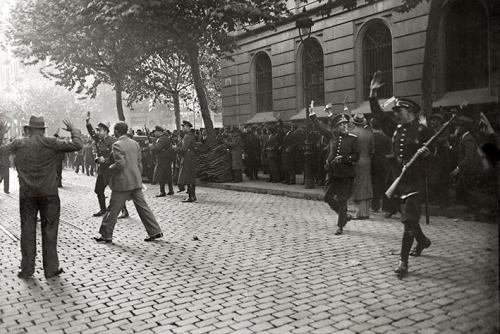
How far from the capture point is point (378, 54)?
18.6 m

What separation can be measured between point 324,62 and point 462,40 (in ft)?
19.8

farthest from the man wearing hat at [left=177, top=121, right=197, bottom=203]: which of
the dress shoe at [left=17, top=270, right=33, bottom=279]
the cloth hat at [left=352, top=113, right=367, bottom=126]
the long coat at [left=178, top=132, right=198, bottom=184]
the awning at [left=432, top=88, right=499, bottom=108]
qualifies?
the awning at [left=432, top=88, right=499, bottom=108]

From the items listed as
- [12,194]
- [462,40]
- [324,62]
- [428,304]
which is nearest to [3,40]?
[12,194]

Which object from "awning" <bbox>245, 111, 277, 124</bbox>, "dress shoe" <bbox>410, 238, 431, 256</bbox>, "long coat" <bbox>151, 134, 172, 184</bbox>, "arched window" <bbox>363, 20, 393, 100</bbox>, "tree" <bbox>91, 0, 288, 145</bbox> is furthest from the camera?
"awning" <bbox>245, 111, 277, 124</bbox>

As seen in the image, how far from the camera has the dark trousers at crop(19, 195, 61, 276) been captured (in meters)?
6.42

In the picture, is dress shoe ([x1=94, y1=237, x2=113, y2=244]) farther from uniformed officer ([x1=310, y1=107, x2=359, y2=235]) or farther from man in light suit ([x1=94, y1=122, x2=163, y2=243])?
uniformed officer ([x1=310, y1=107, x2=359, y2=235])

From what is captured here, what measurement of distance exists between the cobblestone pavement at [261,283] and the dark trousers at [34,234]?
198mm

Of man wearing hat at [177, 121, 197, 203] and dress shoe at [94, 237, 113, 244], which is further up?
man wearing hat at [177, 121, 197, 203]

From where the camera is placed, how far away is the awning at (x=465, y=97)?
14830 millimetres

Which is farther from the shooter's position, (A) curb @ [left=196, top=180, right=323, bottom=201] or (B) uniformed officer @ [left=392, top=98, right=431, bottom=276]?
(A) curb @ [left=196, top=180, right=323, bottom=201]

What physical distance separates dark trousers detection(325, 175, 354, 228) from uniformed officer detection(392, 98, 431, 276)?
198 centimetres

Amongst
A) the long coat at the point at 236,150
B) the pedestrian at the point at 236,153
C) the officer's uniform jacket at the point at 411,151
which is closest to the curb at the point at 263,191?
the pedestrian at the point at 236,153

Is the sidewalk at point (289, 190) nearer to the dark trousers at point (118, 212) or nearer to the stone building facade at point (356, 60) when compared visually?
the stone building facade at point (356, 60)

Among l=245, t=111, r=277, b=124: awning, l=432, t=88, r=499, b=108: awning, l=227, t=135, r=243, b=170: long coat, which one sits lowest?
l=227, t=135, r=243, b=170: long coat
